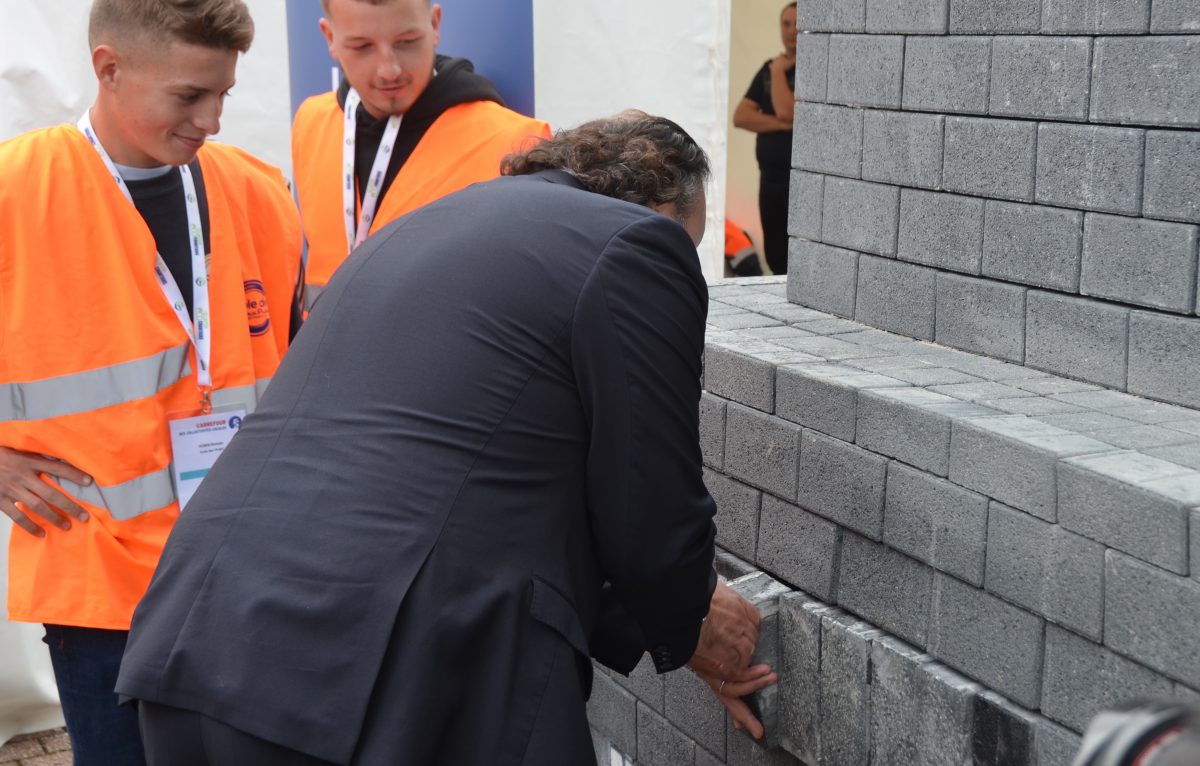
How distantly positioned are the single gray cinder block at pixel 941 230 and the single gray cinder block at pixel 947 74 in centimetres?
18

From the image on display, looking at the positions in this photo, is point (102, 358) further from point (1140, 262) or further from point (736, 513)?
point (1140, 262)

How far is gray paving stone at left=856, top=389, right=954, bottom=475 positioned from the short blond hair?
1.40m

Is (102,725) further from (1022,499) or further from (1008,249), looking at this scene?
(1008,249)

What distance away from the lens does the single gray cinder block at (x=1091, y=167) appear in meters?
2.36

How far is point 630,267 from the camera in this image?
1944mm

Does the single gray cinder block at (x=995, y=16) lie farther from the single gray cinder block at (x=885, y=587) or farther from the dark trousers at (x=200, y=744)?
the dark trousers at (x=200, y=744)

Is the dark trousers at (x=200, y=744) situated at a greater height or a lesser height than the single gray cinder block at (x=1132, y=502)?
lesser

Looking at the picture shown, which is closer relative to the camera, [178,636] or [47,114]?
[178,636]

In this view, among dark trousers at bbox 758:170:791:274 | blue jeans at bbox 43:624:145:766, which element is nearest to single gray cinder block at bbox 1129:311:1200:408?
blue jeans at bbox 43:624:145:766

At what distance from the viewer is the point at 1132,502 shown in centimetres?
195

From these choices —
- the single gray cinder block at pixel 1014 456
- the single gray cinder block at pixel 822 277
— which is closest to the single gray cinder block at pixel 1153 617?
the single gray cinder block at pixel 1014 456

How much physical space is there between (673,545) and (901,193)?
119cm

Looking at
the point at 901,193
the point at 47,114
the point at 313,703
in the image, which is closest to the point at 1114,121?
the point at 901,193

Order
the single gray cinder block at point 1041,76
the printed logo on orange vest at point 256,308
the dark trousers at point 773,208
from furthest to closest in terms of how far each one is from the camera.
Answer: the dark trousers at point 773,208 → the printed logo on orange vest at point 256,308 → the single gray cinder block at point 1041,76
